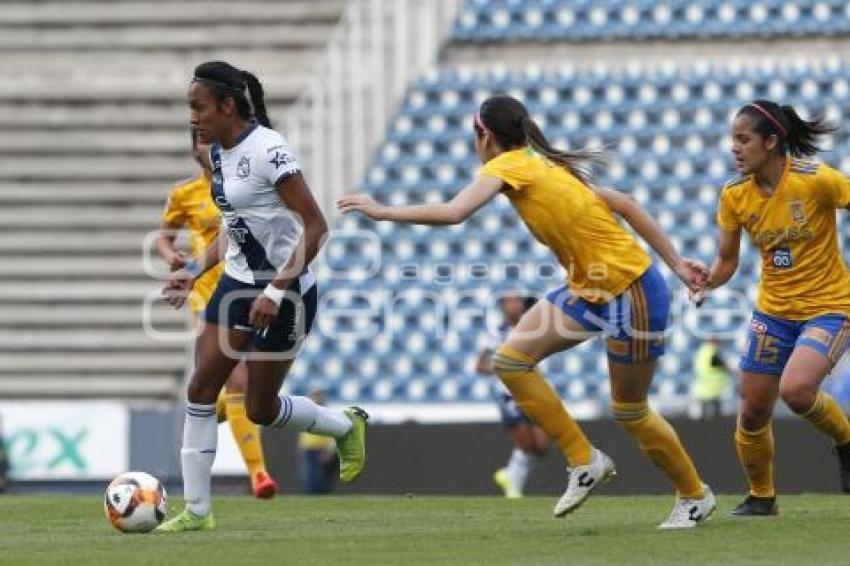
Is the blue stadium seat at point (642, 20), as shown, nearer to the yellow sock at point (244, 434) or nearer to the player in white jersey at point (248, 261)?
the yellow sock at point (244, 434)

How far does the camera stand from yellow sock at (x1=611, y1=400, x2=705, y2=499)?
30.8 ft

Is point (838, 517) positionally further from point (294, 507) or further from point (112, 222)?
point (112, 222)

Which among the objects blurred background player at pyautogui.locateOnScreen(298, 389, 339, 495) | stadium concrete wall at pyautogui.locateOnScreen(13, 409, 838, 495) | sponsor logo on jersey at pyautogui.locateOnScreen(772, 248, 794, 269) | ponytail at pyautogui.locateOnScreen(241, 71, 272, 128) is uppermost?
ponytail at pyautogui.locateOnScreen(241, 71, 272, 128)

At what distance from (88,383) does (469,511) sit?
10.3m

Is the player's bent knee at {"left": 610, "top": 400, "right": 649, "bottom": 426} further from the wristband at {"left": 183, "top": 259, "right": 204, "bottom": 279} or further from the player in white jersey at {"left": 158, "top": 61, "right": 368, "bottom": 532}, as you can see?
the wristband at {"left": 183, "top": 259, "right": 204, "bottom": 279}

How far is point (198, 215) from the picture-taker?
12953 millimetres

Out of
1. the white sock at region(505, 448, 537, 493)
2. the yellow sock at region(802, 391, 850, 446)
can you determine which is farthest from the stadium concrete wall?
the yellow sock at region(802, 391, 850, 446)

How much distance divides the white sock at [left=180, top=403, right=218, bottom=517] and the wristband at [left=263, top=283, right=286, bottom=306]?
0.79m

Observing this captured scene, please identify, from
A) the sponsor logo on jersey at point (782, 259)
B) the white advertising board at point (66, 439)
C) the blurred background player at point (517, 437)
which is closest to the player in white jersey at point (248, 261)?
the sponsor logo on jersey at point (782, 259)

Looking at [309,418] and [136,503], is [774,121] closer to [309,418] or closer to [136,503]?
[309,418]

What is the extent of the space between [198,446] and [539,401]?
1.63m

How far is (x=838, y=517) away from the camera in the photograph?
1010 centimetres

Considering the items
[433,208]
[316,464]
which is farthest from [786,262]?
[316,464]

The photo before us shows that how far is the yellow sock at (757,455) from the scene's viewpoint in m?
10.1
